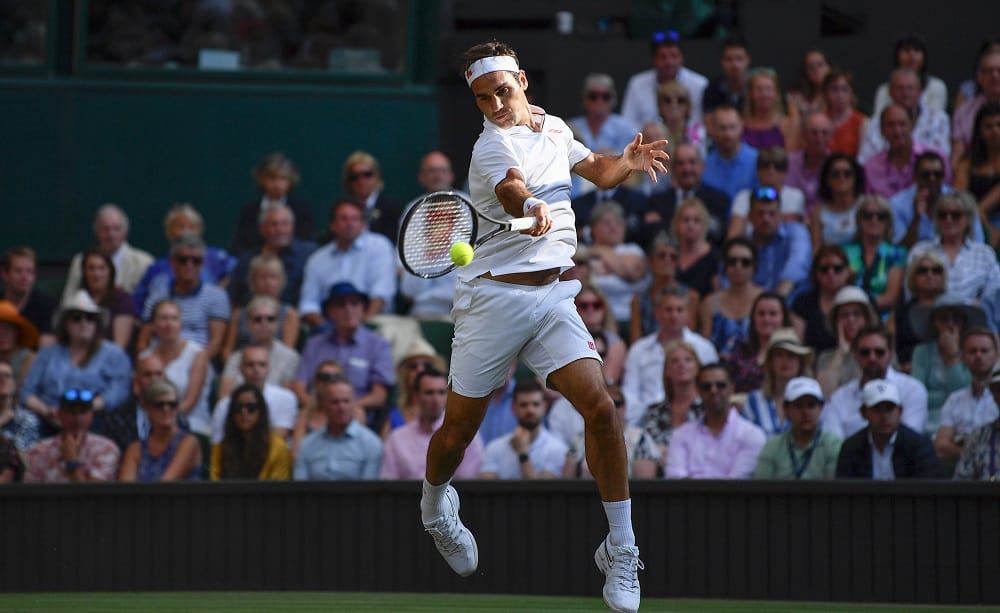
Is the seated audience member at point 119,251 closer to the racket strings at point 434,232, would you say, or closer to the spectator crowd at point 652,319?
the spectator crowd at point 652,319

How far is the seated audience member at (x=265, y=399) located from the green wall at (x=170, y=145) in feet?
11.2

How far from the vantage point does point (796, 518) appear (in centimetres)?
808

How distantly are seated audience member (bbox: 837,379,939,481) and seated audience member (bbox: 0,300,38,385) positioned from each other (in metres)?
5.04

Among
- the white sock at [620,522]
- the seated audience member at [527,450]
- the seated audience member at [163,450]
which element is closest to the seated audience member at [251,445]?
the seated audience member at [163,450]

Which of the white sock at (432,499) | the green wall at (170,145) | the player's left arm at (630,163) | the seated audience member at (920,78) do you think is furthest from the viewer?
the green wall at (170,145)

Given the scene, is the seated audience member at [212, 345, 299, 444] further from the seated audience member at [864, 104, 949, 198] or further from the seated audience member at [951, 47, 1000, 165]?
the seated audience member at [951, 47, 1000, 165]

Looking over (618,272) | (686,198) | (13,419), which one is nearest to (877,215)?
(686,198)

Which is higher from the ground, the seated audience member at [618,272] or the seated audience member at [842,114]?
the seated audience member at [842,114]

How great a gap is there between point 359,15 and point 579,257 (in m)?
3.85

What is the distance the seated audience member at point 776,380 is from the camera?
9039 millimetres

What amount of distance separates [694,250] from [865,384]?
1835 millimetres

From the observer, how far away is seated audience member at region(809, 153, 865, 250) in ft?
34.0

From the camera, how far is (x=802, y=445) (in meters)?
8.59

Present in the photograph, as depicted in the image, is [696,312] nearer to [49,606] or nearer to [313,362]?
[313,362]
